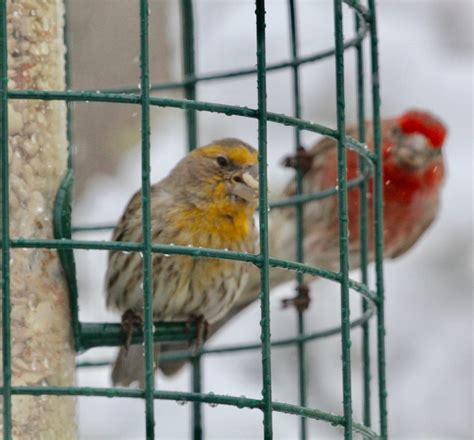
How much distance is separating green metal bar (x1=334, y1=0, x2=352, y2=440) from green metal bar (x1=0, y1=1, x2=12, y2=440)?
4.57ft

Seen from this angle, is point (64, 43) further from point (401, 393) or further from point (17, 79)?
point (401, 393)

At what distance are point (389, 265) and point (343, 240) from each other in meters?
11.9

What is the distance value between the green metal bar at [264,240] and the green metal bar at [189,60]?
2.94 metres

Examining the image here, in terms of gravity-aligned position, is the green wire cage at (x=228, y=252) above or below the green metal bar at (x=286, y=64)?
below

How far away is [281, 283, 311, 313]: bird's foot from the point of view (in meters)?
9.48

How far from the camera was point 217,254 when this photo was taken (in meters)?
6.05

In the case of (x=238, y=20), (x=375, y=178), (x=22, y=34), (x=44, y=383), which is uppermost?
(x=238, y=20)

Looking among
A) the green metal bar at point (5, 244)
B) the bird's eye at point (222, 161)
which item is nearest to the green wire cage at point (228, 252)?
the green metal bar at point (5, 244)

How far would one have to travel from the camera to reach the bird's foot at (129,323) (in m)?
7.24

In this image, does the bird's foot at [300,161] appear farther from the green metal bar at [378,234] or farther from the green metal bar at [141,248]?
the green metal bar at [141,248]

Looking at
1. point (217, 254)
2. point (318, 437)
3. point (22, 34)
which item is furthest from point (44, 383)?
point (318, 437)

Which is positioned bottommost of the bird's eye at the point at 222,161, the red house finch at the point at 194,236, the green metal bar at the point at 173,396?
the green metal bar at the point at 173,396

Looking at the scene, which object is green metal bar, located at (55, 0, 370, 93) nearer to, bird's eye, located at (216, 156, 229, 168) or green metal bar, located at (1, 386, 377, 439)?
bird's eye, located at (216, 156, 229, 168)

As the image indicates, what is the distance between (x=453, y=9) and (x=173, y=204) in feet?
40.1
